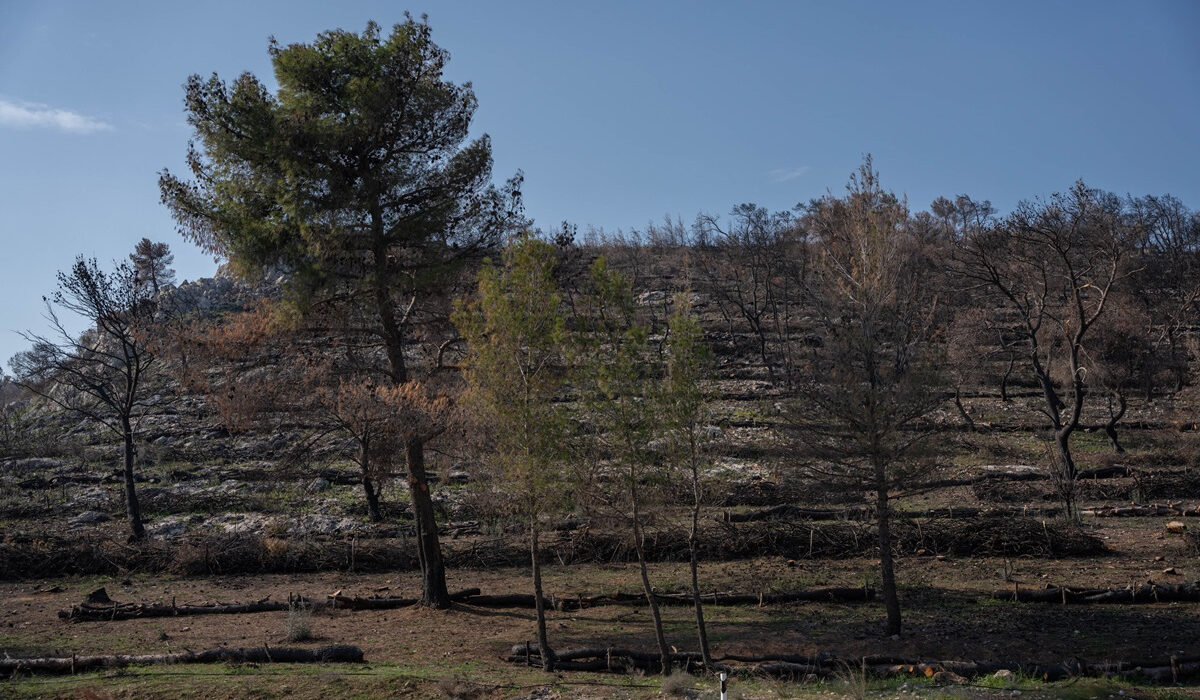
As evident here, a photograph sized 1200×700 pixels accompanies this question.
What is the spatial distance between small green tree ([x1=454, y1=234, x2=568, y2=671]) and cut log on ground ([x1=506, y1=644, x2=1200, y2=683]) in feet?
2.40

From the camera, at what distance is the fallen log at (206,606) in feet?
55.1

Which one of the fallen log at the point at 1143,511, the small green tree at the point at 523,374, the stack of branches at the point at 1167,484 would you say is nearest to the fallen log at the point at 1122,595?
the fallen log at the point at 1143,511

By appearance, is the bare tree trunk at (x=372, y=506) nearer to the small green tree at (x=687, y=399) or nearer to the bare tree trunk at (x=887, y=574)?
the small green tree at (x=687, y=399)

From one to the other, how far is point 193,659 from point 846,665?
34.0 ft

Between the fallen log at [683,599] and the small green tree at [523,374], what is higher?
the small green tree at [523,374]

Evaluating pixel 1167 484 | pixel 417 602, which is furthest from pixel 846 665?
pixel 1167 484

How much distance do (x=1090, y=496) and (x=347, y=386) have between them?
24129mm

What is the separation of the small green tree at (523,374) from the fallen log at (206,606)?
5978mm

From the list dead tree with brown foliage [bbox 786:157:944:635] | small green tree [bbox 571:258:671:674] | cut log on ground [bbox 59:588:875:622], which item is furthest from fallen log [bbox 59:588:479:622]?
dead tree with brown foliage [bbox 786:157:944:635]

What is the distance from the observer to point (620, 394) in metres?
12.8

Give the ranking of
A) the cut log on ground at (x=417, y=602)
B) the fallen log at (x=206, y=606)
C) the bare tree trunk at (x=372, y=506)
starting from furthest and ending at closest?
the bare tree trunk at (x=372, y=506), the cut log on ground at (x=417, y=602), the fallen log at (x=206, y=606)

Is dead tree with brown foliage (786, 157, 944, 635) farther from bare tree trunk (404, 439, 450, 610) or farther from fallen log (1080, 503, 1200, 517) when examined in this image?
fallen log (1080, 503, 1200, 517)

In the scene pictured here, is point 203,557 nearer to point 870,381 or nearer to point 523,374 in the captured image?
point 523,374

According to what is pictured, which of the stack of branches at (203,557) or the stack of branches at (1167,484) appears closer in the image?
the stack of branches at (203,557)
